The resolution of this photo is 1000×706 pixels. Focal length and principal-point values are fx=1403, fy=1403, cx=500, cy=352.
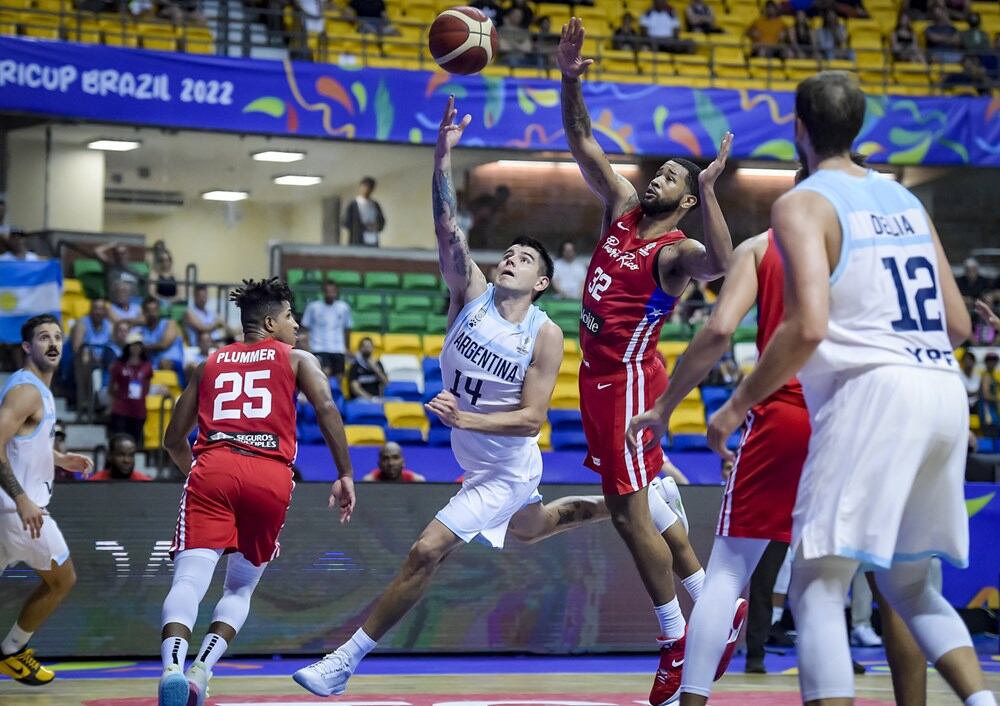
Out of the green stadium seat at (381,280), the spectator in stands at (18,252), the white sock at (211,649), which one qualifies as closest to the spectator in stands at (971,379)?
the green stadium seat at (381,280)

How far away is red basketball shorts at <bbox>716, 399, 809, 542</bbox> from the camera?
5.05 meters

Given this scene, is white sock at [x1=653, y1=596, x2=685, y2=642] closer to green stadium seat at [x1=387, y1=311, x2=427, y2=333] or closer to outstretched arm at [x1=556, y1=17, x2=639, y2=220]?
outstretched arm at [x1=556, y1=17, x2=639, y2=220]

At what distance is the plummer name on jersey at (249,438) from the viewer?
260 inches

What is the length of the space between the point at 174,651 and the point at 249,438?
3.46 ft

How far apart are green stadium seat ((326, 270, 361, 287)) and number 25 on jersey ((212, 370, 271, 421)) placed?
588 inches

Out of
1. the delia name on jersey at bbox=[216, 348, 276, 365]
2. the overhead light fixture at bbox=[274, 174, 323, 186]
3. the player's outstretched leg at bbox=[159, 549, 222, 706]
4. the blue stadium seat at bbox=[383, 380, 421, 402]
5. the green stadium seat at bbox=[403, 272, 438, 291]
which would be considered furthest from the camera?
the overhead light fixture at bbox=[274, 174, 323, 186]

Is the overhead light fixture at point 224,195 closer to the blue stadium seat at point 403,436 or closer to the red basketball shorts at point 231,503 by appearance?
the blue stadium seat at point 403,436

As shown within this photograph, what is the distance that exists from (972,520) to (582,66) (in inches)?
247

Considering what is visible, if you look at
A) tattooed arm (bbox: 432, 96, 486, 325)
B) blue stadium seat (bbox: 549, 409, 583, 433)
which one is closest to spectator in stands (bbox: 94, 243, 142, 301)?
blue stadium seat (bbox: 549, 409, 583, 433)

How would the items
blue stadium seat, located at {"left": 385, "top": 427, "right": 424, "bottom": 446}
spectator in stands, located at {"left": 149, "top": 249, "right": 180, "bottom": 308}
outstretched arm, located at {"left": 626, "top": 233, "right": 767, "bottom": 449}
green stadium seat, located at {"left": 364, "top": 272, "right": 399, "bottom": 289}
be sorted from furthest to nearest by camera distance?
green stadium seat, located at {"left": 364, "top": 272, "right": 399, "bottom": 289} < spectator in stands, located at {"left": 149, "top": 249, "right": 180, "bottom": 308} < blue stadium seat, located at {"left": 385, "top": 427, "right": 424, "bottom": 446} < outstretched arm, located at {"left": 626, "top": 233, "right": 767, "bottom": 449}

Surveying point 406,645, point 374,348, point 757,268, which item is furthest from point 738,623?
point 374,348

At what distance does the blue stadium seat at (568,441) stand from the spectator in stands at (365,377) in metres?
2.18

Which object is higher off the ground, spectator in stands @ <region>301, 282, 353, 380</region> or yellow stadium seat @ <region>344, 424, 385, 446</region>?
spectator in stands @ <region>301, 282, 353, 380</region>

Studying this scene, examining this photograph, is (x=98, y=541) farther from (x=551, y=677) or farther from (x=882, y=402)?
(x=882, y=402)
